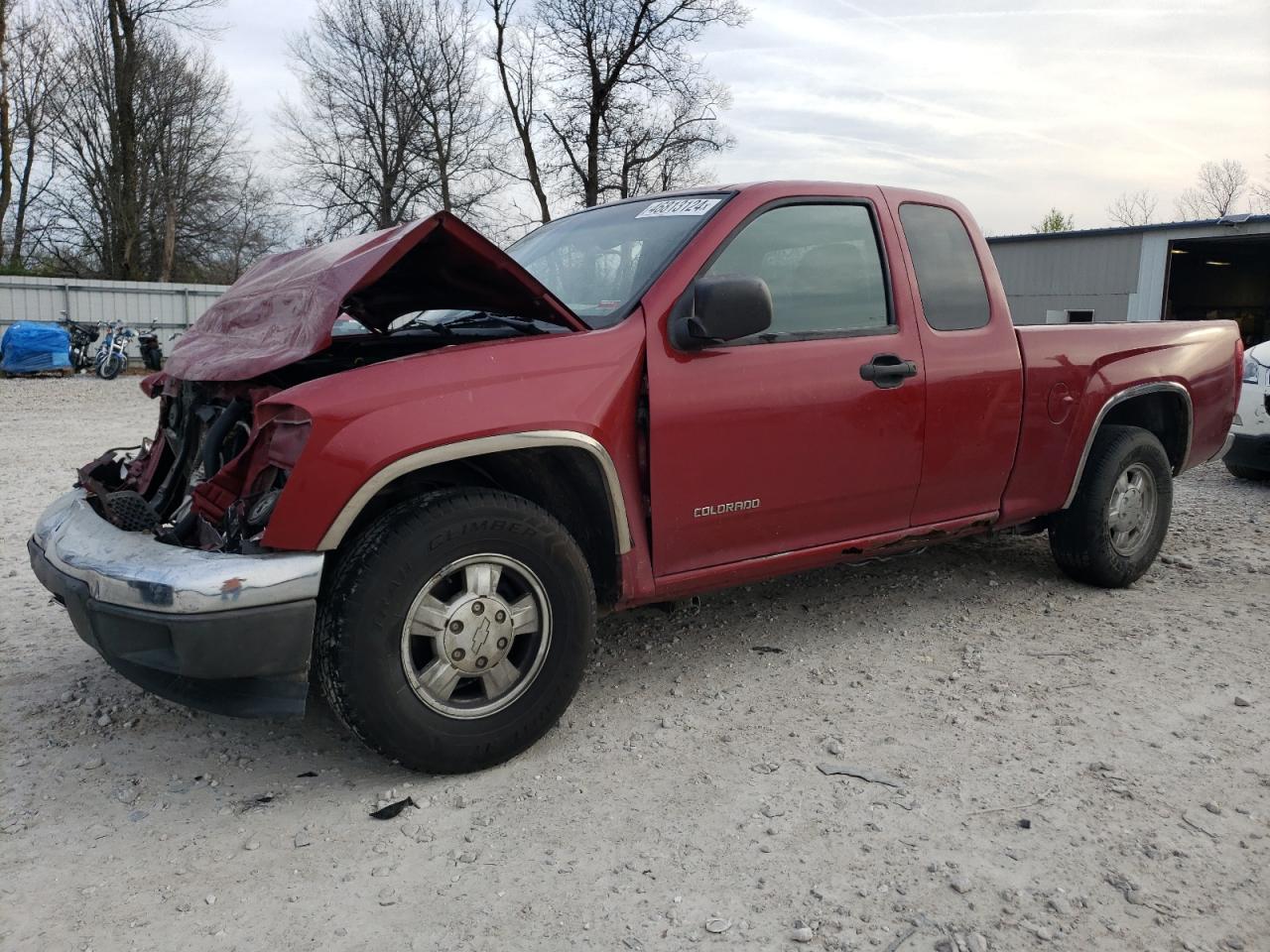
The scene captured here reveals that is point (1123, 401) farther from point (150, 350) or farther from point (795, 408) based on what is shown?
point (150, 350)

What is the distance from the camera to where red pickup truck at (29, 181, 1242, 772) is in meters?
2.84

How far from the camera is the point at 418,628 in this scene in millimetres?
2969

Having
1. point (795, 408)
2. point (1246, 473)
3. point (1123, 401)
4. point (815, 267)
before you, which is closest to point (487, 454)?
point (795, 408)

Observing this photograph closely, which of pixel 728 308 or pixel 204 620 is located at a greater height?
pixel 728 308

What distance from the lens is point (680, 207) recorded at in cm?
389

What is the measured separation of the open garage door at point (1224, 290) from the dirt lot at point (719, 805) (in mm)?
30231

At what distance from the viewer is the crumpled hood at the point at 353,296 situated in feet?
9.86

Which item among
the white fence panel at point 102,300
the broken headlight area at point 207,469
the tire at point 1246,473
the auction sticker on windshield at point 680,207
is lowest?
the tire at point 1246,473

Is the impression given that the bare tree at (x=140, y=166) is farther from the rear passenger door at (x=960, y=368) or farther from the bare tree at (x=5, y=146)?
the rear passenger door at (x=960, y=368)

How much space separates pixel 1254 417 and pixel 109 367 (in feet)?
62.8

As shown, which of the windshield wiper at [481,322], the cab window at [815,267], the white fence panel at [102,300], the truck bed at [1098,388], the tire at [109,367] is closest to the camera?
the windshield wiper at [481,322]

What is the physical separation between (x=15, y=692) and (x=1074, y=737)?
378 centimetres

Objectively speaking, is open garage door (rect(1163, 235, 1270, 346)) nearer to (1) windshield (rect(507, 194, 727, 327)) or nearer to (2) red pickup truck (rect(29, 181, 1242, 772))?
(2) red pickup truck (rect(29, 181, 1242, 772))

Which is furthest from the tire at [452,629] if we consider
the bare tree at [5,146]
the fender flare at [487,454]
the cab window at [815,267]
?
the bare tree at [5,146]
